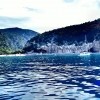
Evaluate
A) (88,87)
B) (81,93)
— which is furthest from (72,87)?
(81,93)

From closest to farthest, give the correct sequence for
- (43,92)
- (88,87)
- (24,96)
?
1. (24,96)
2. (43,92)
3. (88,87)

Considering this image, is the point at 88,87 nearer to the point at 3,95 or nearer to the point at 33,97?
the point at 33,97

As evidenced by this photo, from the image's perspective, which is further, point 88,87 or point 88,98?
point 88,87

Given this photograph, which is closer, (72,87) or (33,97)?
(33,97)

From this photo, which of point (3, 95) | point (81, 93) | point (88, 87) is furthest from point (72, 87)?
point (3, 95)

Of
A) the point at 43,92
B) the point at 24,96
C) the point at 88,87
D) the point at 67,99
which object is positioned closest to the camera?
the point at 67,99

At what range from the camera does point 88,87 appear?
1451 inches

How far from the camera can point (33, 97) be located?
101ft

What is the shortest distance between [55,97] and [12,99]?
533cm

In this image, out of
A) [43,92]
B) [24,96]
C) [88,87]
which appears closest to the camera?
[24,96]

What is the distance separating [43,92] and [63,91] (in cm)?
283

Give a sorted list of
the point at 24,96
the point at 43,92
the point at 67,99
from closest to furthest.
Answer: the point at 67,99, the point at 24,96, the point at 43,92

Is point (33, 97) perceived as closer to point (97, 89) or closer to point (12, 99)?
point (12, 99)

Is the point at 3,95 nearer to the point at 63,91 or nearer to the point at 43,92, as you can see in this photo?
the point at 43,92
